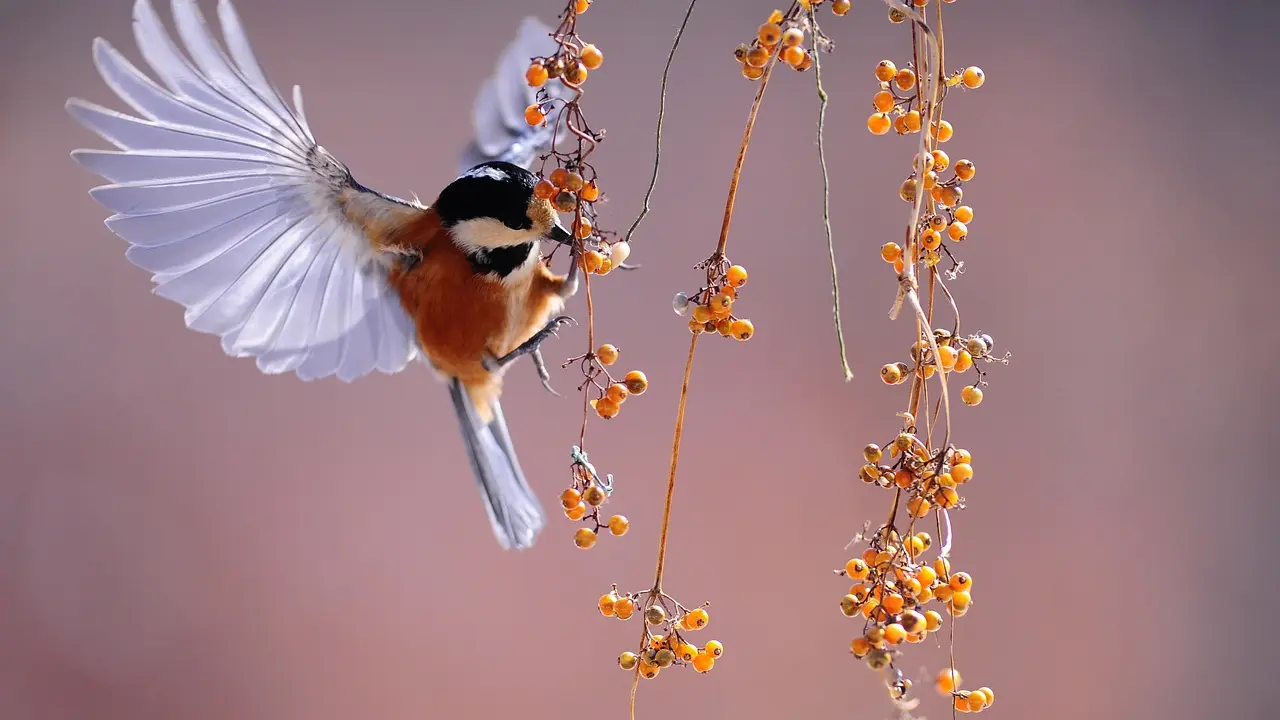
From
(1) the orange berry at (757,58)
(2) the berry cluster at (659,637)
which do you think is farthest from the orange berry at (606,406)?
(1) the orange berry at (757,58)

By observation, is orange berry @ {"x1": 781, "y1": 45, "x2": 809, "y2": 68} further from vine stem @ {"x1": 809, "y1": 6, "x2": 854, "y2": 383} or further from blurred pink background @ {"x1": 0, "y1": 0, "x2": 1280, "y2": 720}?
blurred pink background @ {"x1": 0, "y1": 0, "x2": 1280, "y2": 720}

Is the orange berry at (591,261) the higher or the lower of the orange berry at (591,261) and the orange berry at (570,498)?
the higher

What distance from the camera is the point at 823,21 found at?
5.91ft

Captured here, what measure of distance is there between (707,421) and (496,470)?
706 millimetres

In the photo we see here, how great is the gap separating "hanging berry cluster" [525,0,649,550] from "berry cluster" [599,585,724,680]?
1.7 inches

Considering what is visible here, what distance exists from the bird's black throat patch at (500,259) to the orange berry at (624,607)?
44 centimetres

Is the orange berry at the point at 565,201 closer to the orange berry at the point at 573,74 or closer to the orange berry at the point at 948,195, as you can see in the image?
the orange berry at the point at 573,74

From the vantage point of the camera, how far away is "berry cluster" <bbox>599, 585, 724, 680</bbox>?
527mm

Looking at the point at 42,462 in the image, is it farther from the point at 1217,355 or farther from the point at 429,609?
the point at 1217,355

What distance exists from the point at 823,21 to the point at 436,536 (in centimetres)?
118

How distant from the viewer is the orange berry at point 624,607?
556mm

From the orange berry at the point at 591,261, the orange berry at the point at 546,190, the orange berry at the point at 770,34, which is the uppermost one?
the orange berry at the point at 770,34

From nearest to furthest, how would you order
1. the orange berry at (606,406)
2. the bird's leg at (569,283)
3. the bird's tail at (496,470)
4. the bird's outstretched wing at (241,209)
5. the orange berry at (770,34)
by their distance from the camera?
the orange berry at (770,34)
the orange berry at (606,406)
the bird's outstretched wing at (241,209)
the bird's leg at (569,283)
the bird's tail at (496,470)

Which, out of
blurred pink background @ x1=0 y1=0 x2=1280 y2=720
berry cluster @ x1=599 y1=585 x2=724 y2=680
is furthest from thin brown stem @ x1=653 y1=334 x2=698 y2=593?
blurred pink background @ x1=0 y1=0 x2=1280 y2=720
